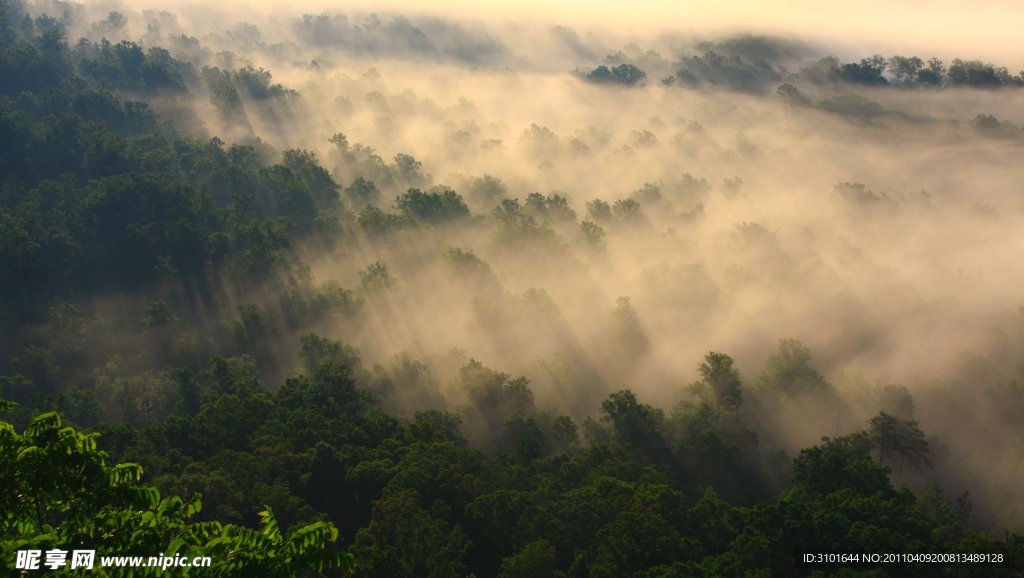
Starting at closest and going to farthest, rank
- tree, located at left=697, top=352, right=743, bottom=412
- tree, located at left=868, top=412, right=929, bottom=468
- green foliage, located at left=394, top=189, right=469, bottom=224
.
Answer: tree, located at left=868, top=412, right=929, bottom=468
tree, located at left=697, top=352, right=743, bottom=412
green foliage, located at left=394, top=189, right=469, bottom=224

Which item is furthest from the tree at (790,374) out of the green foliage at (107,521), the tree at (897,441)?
Result: the green foliage at (107,521)

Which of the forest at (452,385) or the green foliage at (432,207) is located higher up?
the green foliage at (432,207)

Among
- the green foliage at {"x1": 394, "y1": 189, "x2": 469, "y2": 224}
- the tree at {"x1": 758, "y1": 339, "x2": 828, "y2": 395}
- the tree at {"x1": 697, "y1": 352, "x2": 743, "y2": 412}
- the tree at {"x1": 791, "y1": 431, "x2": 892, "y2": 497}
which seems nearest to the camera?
the tree at {"x1": 791, "y1": 431, "x2": 892, "y2": 497}

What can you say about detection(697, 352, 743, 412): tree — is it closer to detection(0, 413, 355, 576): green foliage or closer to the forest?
the forest

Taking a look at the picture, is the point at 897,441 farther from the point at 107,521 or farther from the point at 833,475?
the point at 107,521

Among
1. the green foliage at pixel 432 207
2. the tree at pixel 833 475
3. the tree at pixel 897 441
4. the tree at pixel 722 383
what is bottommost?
the tree at pixel 833 475

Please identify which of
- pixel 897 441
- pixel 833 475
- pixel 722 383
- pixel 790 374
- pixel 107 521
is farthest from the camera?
pixel 790 374

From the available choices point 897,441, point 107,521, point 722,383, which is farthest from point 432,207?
point 107,521

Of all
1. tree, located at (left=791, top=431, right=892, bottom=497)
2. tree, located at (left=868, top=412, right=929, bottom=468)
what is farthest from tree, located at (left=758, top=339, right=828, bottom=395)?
tree, located at (left=791, top=431, right=892, bottom=497)

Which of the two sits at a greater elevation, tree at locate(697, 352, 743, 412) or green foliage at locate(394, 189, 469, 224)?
green foliage at locate(394, 189, 469, 224)

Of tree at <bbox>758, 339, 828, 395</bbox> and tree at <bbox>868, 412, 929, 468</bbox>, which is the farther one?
tree at <bbox>758, 339, 828, 395</bbox>

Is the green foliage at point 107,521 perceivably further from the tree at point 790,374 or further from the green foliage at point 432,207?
the green foliage at point 432,207

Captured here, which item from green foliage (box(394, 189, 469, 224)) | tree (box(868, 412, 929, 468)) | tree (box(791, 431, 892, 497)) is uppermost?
green foliage (box(394, 189, 469, 224))

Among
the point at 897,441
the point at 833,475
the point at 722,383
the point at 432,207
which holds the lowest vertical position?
the point at 833,475
